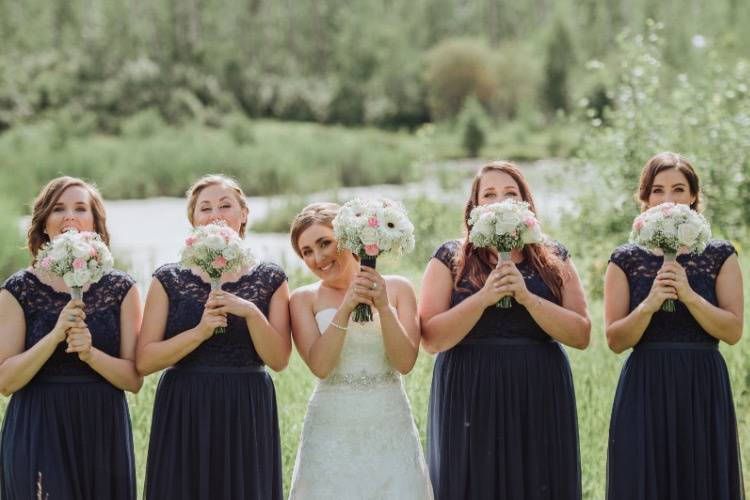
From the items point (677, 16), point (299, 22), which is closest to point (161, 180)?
point (299, 22)

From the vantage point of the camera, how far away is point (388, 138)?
4684 centimetres

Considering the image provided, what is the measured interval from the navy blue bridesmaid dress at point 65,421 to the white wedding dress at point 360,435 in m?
0.87

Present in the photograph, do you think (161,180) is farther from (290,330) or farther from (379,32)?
(379,32)

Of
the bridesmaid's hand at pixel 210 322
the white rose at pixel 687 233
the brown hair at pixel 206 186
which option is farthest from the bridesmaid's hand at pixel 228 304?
the white rose at pixel 687 233

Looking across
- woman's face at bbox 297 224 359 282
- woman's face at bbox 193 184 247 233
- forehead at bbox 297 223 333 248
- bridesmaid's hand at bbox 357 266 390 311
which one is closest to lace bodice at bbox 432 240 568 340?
bridesmaid's hand at bbox 357 266 390 311

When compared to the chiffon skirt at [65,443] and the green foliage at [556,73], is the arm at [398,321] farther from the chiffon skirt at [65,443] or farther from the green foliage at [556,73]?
the green foliage at [556,73]

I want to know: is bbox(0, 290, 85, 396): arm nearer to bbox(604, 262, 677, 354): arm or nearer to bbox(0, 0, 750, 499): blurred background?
bbox(0, 0, 750, 499): blurred background

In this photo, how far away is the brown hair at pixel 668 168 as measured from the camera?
5.39m

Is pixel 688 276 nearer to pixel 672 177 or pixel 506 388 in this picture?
pixel 672 177

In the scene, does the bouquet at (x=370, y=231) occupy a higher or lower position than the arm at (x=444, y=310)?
higher

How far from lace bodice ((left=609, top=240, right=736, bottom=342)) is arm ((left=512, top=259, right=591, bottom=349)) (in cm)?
29

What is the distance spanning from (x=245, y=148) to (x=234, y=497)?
2844 centimetres

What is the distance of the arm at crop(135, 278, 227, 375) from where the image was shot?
481 centimetres

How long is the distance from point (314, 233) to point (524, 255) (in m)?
1.05
